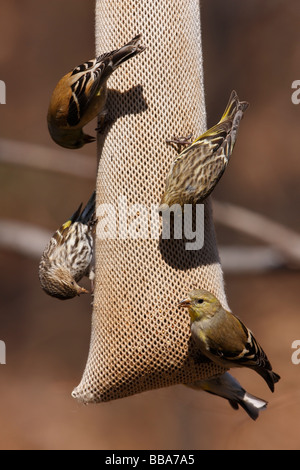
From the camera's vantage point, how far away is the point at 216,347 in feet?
15.4

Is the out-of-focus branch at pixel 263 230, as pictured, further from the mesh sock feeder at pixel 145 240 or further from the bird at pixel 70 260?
the mesh sock feeder at pixel 145 240

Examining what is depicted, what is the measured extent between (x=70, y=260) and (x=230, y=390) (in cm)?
145

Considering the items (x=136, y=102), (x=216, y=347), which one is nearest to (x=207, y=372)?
(x=216, y=347)

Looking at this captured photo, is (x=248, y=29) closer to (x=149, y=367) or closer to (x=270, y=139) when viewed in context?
(x=270, y=139)

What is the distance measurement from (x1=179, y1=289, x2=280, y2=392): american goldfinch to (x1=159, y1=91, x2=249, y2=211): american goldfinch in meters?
0.57

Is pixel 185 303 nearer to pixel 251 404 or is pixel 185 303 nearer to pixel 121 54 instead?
pixel 251 404

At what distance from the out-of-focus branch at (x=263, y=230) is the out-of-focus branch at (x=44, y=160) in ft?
6.79

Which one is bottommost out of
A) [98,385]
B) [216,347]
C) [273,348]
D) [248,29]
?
[273,348]

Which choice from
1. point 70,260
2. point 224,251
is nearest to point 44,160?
point 224,251

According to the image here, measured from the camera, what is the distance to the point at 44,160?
11.2 meters

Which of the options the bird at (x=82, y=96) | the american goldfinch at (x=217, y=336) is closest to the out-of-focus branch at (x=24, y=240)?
the bird at (x=82, y=96)

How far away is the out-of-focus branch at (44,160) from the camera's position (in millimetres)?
11125

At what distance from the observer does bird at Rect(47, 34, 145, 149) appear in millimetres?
4906

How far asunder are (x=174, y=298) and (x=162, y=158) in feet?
2.93
